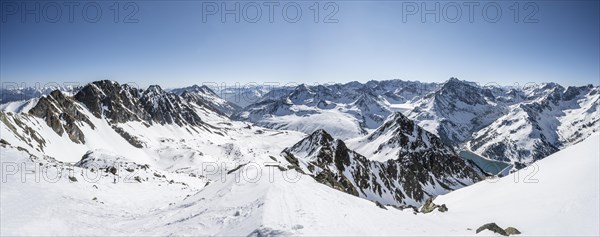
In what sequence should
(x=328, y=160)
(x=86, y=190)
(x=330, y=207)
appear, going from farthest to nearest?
1. (x=328, y=160)
2. (x=86, y=190)
3. (x=330, y=207)

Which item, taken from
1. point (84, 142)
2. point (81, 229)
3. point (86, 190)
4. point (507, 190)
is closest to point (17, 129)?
point (84, 142)

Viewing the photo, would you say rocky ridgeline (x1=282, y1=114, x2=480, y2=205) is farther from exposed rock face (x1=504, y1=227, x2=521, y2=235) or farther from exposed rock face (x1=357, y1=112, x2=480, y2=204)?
exposed rock face (x1=504, y1=227, x2=521, y2=235)

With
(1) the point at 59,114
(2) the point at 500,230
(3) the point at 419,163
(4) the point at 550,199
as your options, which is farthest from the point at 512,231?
(1) the point at 59,114

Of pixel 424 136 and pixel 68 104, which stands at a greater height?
pixel 68 104

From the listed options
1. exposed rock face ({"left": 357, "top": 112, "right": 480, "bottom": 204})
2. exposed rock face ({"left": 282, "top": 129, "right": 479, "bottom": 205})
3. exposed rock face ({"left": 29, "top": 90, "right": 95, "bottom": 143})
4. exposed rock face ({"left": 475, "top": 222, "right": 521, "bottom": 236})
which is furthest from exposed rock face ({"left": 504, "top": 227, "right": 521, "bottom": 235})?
exposed rock face ({"left": 29, "top": 90, "right": 95, "bottom": 143})

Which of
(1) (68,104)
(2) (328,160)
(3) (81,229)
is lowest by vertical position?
(2) (328,160)

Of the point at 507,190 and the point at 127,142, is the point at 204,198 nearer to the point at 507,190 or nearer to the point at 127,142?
the point at 507,190

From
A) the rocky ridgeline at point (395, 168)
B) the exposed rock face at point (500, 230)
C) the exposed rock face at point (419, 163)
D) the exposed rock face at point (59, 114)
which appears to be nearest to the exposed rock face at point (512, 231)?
the exposed rock face at point (500, 230)

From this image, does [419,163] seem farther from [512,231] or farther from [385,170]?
[512,231]
